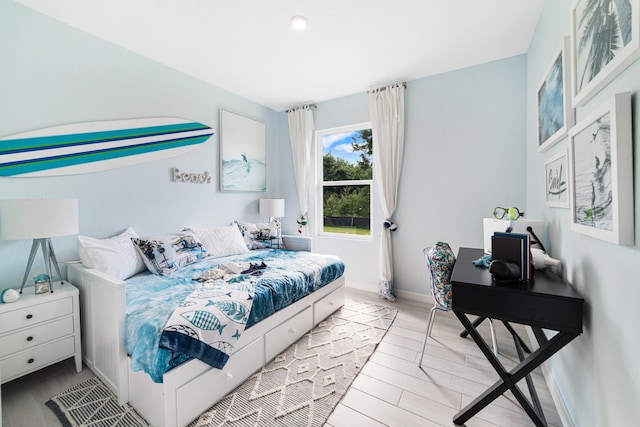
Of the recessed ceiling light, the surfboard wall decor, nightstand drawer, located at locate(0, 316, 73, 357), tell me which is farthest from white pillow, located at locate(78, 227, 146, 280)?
the recessed ceiling light

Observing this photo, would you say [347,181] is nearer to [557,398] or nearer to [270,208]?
[270,208]

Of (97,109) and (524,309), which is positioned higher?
(97,109)

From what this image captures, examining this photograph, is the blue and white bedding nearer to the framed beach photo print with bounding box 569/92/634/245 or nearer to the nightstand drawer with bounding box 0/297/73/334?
the nightstand drawer with bounding box 0/297/73/334

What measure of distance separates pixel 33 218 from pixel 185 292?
1064 millimetres

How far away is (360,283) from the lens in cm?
371

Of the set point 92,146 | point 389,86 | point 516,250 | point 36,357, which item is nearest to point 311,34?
point 389,86

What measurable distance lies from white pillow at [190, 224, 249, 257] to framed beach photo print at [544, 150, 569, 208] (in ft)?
9.62

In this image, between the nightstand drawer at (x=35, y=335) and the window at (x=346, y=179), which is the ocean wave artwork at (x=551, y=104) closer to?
the window at (x=346, y=179)

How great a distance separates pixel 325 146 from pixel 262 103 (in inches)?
46.0

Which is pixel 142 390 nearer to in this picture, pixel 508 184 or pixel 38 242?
pixel 38 242

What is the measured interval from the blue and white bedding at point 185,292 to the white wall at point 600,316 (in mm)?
1813

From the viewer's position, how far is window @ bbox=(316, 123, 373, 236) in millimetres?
3725

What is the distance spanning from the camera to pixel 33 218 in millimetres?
1682

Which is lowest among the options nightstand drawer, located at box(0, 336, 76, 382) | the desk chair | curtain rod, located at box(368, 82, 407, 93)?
nightstand drawer, located at box(0, 336, 76, 382)
